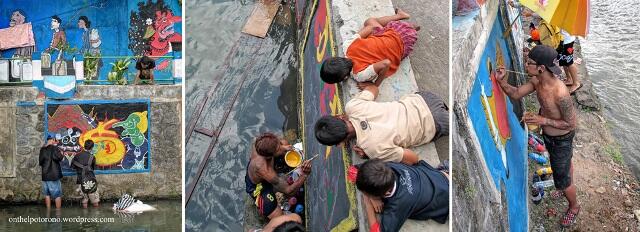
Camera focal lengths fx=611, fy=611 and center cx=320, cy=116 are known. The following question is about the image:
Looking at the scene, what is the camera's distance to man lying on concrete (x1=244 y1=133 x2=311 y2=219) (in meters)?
3.72

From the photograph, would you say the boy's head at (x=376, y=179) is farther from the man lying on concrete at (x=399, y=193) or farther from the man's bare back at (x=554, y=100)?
the man's bare back at (x=554, y=100)

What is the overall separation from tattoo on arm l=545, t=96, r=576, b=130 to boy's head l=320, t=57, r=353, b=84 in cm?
114

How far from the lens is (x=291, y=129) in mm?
4988

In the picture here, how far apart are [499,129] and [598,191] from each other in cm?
134

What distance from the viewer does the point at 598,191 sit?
410 centimetres

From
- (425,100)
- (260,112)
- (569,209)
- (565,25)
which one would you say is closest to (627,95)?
(569,209)

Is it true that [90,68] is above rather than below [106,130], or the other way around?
above

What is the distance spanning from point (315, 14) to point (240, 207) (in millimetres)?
1555

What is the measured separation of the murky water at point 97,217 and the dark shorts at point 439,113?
13.3 ft

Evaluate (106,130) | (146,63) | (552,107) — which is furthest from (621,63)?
(106,130)

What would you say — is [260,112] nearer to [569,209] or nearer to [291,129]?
[291,129]

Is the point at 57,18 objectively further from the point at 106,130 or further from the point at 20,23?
the point at 106,130

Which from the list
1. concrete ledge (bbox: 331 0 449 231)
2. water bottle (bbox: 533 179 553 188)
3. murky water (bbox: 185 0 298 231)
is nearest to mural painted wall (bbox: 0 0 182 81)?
murky water (bbox: 185 0 298 231)

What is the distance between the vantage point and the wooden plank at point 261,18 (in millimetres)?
5562
